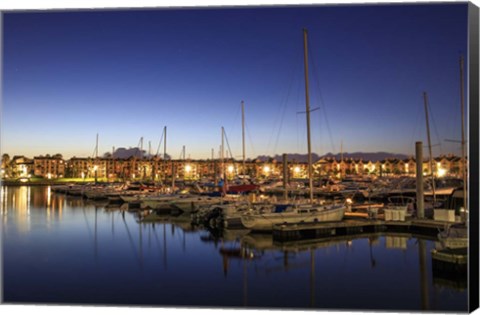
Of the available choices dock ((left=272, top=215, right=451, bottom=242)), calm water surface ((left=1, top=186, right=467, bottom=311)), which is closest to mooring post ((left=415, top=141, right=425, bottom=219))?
dock ((left=272, top=215, right=451, bottom=242))

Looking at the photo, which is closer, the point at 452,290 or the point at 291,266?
the point at 452,290

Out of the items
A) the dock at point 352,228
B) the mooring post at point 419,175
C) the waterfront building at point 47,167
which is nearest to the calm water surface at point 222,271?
the dock at point 352,228

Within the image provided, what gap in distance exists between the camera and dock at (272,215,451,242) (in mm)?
11859

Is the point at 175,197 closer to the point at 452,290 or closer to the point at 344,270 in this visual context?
the point at 344,270

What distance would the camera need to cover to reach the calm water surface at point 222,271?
7035 millimetres

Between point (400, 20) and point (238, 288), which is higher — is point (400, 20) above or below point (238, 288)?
above

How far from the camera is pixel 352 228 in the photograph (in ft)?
42.0

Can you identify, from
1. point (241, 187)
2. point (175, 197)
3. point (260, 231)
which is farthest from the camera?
point (241, 187)

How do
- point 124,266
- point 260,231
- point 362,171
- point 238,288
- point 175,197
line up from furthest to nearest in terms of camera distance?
point 362,171 → point 175,197 → point 260,231 → point 124,266 → point 238,288

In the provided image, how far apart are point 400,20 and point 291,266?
4.96 metres

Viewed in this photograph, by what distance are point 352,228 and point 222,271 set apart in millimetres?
5272

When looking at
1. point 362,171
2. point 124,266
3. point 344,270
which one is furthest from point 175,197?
Result: point 362,171

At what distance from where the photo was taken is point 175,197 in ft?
67.5

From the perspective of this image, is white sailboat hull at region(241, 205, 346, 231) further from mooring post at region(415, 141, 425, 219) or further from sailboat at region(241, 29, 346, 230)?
mooring post at region(415, 141, 425, 219)
